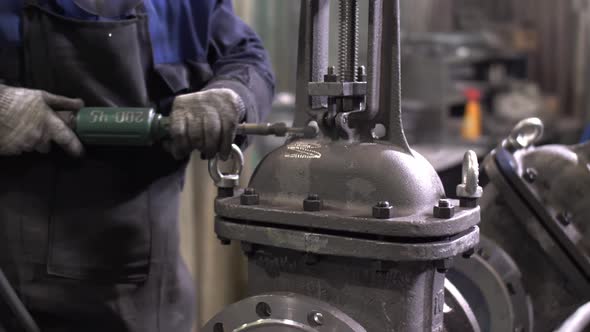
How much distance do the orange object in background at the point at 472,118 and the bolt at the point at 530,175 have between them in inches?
101

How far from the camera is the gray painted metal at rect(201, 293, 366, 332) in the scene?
732 millimetres

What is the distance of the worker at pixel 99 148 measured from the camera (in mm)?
986

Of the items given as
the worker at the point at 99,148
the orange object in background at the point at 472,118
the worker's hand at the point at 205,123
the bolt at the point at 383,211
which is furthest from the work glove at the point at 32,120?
the orange object in background at the point at 472,118

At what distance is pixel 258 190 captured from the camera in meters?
0.82

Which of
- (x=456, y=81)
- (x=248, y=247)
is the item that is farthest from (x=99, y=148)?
(x=456, y=81)

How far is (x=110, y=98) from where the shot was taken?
3.57ft

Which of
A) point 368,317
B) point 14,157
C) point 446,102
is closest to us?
point 368,317

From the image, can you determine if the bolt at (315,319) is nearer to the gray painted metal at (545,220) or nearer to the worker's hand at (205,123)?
the worker's hand at (205,123)

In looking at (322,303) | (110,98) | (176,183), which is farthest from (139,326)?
(322,303)

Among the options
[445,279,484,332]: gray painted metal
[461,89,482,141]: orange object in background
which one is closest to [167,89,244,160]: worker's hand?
[445,279,484,332]: gray painted metal

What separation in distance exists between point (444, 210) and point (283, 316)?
21 cm

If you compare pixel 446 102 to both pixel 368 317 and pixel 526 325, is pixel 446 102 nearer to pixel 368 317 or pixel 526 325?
pixel 526 325

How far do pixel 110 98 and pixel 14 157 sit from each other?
0.17 m

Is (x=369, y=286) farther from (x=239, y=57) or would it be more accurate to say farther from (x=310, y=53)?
(x=239, y=57)
